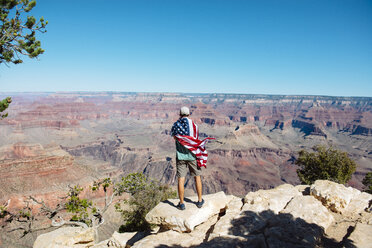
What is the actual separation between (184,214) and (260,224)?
2.48 m

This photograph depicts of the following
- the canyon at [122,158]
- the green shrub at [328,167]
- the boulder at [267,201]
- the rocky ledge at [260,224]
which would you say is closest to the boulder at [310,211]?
the rocky ledge at [260,224]

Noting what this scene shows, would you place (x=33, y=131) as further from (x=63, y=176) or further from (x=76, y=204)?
(x=76, y=204)

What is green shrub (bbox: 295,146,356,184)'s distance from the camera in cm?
2006

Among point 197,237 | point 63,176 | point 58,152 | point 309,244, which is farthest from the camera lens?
point 58,152

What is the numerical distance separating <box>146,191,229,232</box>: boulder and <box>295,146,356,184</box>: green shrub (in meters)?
16.8

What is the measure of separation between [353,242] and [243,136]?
13928cm

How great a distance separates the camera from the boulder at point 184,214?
6688 mm

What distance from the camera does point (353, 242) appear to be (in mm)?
5520

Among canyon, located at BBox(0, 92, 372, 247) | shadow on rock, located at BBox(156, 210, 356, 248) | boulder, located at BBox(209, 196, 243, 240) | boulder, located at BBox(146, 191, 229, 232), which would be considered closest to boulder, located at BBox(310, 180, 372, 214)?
shadow on rock, located at BBox(156, 210, 356, 248)

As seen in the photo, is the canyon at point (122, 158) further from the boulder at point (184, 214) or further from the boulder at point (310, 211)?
the boulder at point (184, 214)

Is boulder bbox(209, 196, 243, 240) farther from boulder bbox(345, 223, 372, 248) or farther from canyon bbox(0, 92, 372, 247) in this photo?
canyon bbox(0, 92, 372, 247)

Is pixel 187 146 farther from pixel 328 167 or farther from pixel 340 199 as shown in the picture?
pixel 328 167

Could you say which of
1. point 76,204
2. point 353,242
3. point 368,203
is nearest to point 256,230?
point 353,242

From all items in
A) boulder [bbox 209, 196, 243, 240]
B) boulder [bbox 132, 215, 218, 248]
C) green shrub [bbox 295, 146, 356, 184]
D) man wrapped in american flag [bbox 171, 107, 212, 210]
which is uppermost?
man wrapped in american flag [bbox 171, 107, 212, 210]
